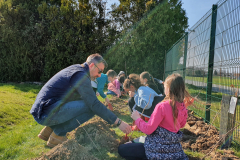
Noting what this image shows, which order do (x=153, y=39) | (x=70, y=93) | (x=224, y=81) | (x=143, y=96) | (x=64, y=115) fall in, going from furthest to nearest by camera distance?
(x=153, y=39)
(x=143, y=96)
(x=224, y=81)
(x=70, y=93)
(x=64, y=115)

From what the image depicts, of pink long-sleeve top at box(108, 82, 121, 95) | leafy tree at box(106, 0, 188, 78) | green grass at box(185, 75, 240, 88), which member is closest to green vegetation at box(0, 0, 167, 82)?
leafy tree at box(106, 0, 188, 78)

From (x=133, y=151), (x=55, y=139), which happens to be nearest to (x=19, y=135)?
(x=55, y=139)

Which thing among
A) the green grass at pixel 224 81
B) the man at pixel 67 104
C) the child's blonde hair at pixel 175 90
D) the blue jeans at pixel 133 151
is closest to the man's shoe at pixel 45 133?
the man at pixel 67 104

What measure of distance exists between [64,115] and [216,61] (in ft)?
8.80

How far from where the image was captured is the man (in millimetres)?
2447

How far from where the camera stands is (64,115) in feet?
8.33

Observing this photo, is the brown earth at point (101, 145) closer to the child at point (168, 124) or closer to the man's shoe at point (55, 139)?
the man's shoe at point (55, 139)

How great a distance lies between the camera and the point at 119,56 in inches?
412

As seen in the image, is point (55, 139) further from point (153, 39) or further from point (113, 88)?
point (153, 39)

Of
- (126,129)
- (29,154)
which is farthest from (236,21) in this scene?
(29,154)

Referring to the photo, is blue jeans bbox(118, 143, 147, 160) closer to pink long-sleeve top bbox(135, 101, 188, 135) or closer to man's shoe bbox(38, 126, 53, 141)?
pink long-sleeve top bbox(135, 101, 188, 135)

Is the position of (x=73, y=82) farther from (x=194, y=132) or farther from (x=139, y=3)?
(x=139, y=3)

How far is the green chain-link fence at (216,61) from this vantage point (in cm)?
252

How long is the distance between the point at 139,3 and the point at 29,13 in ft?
21.6
